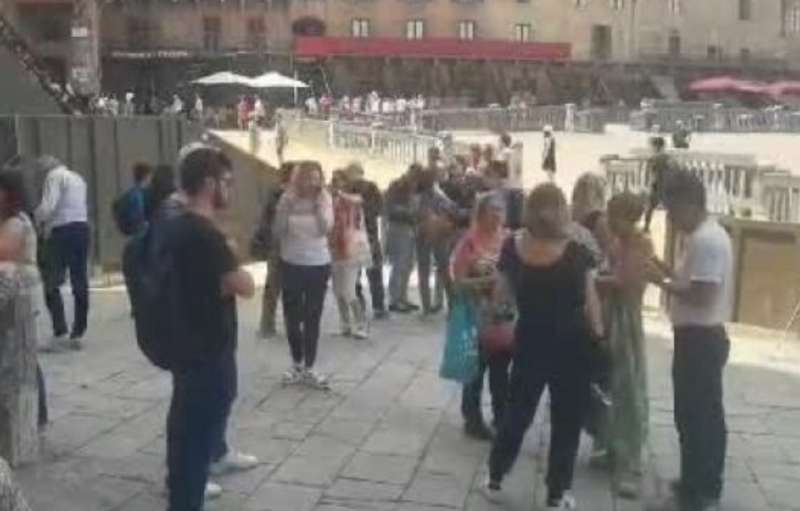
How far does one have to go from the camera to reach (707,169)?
2000 cm

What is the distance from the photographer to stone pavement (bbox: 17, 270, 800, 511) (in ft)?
20.4

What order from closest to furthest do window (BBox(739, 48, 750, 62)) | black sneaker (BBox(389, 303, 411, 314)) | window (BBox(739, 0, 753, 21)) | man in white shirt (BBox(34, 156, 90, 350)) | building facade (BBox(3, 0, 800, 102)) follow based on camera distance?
man in white shirt (BBox(34, 156, 90, 350))
black sneaker (BBox(389, 303, 411, 314))
building facade (BBox(3, 0, 800, 102))
window (BBox(739, 48, 750, 62))
window (BBox(739, 0, 753, 21))

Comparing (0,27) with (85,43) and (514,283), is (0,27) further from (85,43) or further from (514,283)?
(85,43)

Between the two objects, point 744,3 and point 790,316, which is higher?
point 744,3

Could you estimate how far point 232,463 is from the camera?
6543 mm

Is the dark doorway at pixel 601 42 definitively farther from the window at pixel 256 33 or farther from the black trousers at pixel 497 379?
the black trousers at pixel 497 379

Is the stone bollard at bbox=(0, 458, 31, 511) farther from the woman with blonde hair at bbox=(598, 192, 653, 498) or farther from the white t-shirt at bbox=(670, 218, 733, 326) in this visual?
the woman with blonde hair at bbox=(598, 192, 653, 498)

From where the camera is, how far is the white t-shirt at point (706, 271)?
570cm

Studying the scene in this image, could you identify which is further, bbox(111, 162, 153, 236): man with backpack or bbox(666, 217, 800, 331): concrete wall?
bbox(666, 217, 800, 331): concrete wall

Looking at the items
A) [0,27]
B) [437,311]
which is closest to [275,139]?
[0,27]

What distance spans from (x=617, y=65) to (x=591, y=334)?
66.0m

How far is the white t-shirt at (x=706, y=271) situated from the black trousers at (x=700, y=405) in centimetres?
5

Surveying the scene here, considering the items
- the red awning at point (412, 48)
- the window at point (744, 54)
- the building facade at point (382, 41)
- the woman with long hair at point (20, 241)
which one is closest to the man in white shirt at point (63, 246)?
the woman with long hair at point (20, 241)

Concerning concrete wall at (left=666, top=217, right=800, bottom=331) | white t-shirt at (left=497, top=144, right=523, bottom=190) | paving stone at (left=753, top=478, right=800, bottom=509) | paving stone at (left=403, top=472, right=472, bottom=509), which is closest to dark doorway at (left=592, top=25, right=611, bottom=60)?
white t-shirt at (left=497, top=144, right=523, bottom=190)
